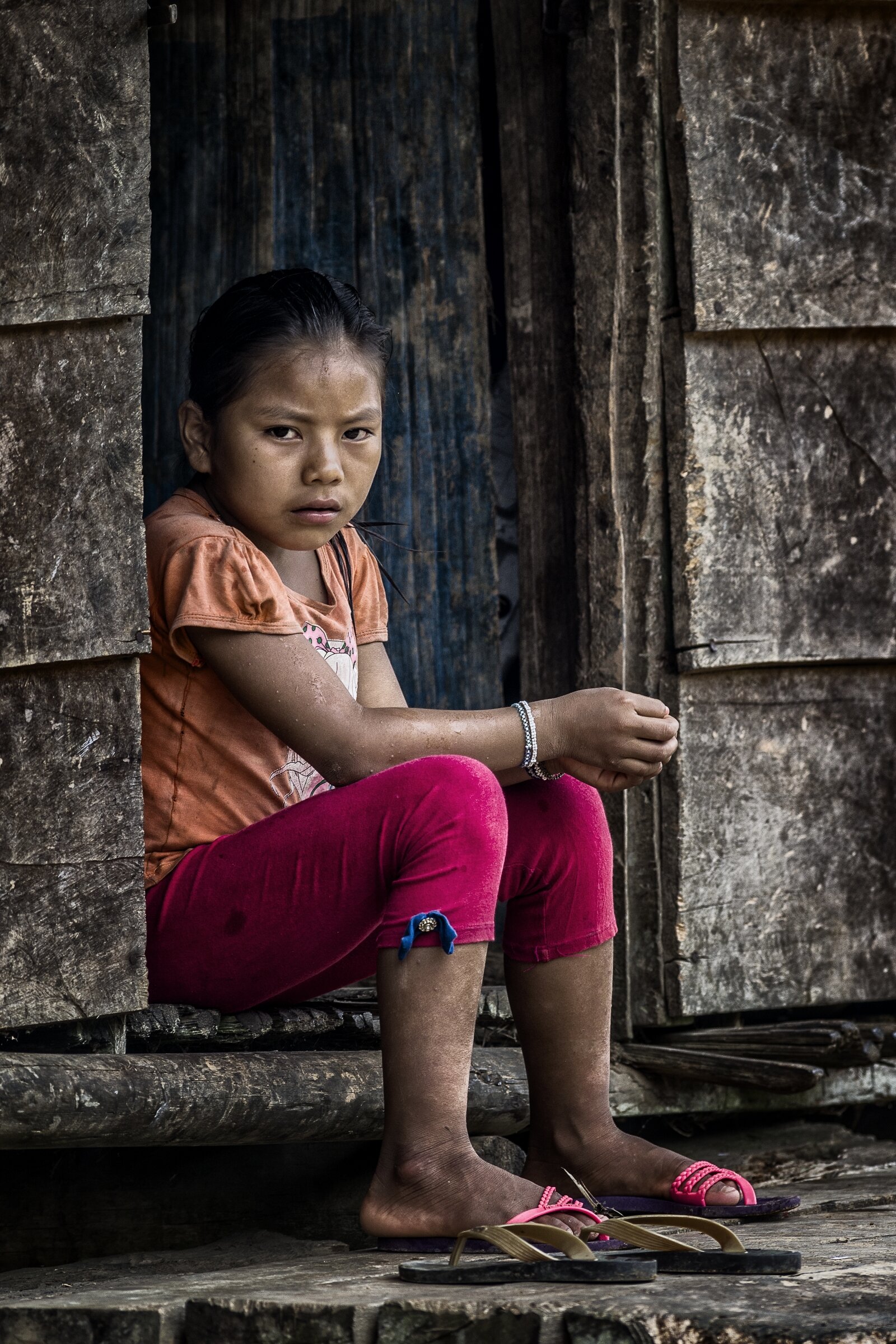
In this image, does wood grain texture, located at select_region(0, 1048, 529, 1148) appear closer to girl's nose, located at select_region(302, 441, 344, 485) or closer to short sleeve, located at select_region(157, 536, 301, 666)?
short sleeve, located at select_region(157, 536, 301, 666)

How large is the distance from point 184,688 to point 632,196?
1.31m

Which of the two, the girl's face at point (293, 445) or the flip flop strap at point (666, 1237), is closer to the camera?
the flip flop strap at point (666, 1237)

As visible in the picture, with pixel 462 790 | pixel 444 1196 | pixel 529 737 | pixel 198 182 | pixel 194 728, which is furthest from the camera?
pixel 198 182

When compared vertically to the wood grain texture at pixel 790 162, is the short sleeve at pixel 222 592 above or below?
below

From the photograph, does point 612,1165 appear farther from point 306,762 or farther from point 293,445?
point 293,445

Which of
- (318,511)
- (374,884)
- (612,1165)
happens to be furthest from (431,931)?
(318,511)

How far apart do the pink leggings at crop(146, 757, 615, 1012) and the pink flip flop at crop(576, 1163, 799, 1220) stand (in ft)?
1.13

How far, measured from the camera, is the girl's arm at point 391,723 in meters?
2.11

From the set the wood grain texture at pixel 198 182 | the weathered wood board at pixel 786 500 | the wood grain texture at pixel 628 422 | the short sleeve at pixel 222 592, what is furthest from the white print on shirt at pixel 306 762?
A: the wood grain texture at pixel 198 182

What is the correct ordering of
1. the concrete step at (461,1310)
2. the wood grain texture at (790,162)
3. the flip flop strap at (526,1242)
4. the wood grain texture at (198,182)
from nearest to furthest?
the concrete step at (461,1310) < the flip flop strap at (526,1242) < the wood grain texture at (790,162) < the wood grain texture at (198,182)

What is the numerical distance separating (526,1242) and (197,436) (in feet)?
4.33

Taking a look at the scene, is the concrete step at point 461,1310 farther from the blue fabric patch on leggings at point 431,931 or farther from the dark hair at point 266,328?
the dark hair at point 266,328

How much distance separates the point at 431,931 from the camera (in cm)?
191

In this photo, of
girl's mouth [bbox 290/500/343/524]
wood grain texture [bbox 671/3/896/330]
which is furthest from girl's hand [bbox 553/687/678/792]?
wood grain texture [bbox 671/3/896/330]
